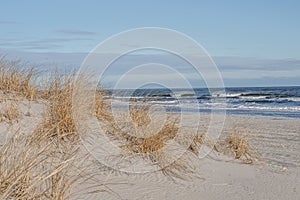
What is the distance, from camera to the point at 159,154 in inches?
223

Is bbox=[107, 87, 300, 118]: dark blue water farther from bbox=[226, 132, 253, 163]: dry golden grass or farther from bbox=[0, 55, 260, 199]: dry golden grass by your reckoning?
bbox=[226, 132, 253, 163]: dry golden grass

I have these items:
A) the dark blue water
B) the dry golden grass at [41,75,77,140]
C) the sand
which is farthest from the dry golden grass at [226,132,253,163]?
the dry golden grass at [41,75,77,140]

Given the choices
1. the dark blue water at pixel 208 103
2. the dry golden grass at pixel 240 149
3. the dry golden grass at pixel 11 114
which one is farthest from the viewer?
the dark blue water at pixel 208 103

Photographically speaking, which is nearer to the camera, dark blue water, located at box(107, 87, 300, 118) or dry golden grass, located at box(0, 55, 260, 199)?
dry golden grass, located at box(0, 55, 260, 199)

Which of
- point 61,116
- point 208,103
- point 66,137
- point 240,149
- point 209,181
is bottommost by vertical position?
point 209,181

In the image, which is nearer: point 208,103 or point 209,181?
point 209,181

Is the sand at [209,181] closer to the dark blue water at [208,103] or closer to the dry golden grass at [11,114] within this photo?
the dry golden grass at [11,114]

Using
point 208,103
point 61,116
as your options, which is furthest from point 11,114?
point 208,103

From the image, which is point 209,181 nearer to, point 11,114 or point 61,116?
point 61,116

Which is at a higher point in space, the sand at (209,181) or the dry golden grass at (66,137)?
the dry golden grass at (66,137)

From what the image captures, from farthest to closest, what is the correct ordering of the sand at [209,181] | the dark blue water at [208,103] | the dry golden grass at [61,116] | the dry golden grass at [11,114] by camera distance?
the dark blue water at [208,103]
the dry golden grass at [11,114]
the dry golden grass at [61,116]
the sand at [209,181]


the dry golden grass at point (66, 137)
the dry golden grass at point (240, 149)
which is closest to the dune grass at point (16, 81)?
the dry golden grass at point (66, 137)

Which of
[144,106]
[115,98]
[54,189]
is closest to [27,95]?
[115,98]

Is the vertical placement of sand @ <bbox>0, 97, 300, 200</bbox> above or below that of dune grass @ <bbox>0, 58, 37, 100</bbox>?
below
